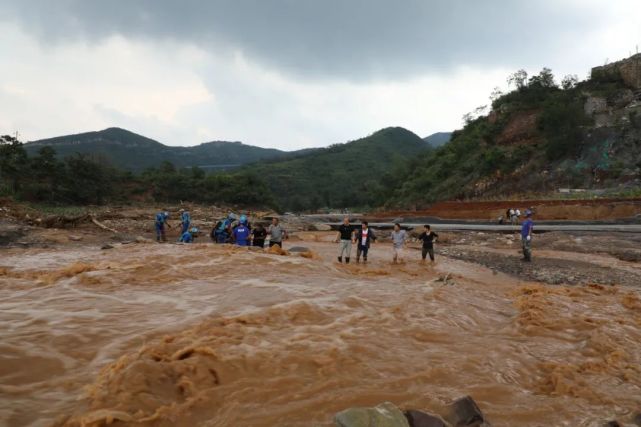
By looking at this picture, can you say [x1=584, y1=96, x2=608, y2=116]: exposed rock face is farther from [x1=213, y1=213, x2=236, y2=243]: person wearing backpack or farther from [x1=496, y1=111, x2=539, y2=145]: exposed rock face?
[x1=213, y1=213, x2=236, y2=243]: person wearing backpack

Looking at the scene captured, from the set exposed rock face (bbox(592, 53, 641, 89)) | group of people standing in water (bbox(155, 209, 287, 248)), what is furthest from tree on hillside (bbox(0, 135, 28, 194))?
exposed rock face (bbox(592, 53, 641, 89))

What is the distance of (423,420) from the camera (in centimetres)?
331

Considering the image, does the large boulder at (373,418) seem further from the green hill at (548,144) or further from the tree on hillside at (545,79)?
the tree on hillside at (545,79)

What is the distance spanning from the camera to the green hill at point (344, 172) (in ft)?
284

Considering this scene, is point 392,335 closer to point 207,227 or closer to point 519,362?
point 519,362

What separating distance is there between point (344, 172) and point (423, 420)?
11463 cm

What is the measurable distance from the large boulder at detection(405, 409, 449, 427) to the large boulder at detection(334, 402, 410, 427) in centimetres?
12

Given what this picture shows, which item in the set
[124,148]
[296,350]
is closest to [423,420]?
[296,350]

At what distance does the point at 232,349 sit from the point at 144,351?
1.04 m

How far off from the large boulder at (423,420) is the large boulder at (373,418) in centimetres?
12

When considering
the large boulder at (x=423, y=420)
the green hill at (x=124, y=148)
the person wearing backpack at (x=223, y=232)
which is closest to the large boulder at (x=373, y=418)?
the large boulder at (x=423, y=420)

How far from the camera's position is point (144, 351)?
4906mm

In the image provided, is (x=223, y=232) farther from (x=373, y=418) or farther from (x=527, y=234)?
(x=373, y=418)

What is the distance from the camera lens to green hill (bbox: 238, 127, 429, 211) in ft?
284
